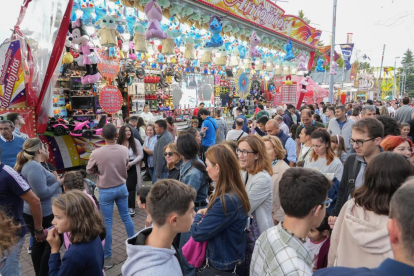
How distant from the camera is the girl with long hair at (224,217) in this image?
198 cm

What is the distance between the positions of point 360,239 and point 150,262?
3.86 ft

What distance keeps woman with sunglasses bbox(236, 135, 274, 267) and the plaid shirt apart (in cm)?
75

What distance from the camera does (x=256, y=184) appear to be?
7.90 ft

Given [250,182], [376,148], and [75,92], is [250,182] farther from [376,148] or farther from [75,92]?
[75,92]

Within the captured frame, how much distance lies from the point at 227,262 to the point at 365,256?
2.99 feet

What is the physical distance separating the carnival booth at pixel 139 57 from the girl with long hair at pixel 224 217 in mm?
3909

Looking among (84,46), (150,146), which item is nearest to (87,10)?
(84,46)

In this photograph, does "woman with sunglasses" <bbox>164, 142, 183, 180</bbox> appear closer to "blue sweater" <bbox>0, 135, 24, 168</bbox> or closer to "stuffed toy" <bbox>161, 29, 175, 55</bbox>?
"blue sweater" <bbox>0, 135, 24, 168</bbox>

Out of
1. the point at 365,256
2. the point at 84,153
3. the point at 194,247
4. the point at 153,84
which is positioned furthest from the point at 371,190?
the point at 153,84

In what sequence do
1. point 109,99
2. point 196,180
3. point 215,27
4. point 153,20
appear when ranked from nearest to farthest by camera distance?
point 196,180 < point 153,20 < point 215,27 < point 109,99

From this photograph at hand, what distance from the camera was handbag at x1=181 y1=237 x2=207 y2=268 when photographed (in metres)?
2.11

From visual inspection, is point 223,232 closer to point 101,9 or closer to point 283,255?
point 283,255

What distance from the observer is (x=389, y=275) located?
Answer: 88 centimetres

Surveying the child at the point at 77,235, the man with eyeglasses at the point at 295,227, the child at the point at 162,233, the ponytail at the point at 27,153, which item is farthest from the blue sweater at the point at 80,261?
the ponytail at the point at 27,153
